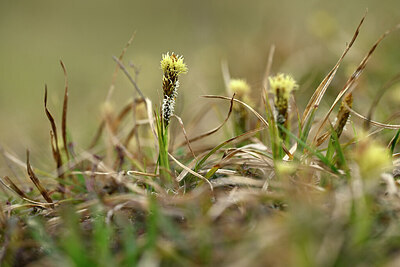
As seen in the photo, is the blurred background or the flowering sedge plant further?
the blurred background

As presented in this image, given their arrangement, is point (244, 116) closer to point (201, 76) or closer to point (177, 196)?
point (177, 196)

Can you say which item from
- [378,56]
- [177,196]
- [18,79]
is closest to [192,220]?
[177,196]

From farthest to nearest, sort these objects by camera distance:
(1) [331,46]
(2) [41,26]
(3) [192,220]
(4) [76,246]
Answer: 1. (2) [41,26]
2. (1) [331,46]
3. (3) [192,220]
4. (4) [76,246]

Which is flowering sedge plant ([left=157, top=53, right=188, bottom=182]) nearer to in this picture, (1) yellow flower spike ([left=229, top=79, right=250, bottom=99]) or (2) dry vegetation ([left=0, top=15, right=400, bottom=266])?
(2) dry vegetation ([left=0, top=15, right=400, bottom=266])

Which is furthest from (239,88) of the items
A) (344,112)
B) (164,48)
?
(164,48)

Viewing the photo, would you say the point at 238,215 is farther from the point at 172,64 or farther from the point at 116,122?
the point at 116,122

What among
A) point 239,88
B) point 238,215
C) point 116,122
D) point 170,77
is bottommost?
point 238,215

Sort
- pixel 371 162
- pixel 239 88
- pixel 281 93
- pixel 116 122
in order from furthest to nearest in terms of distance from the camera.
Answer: pixel 116 122
pixel 239 88
pixel 281 93
pixel 371 162

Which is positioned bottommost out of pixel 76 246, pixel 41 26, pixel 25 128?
pixel 25 128

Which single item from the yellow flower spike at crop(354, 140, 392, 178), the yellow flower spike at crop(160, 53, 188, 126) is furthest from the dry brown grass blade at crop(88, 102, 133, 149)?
the yellow flower spike at crop(354, 140, 392, 178)
